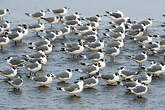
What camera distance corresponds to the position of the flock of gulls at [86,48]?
64.1 ft

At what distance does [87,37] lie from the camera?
2505 centimetres

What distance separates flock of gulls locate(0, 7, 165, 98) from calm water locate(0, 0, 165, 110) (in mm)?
258

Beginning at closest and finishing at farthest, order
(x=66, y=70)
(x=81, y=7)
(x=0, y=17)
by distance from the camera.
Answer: (x=66, y=70) → (x=0, y=17) → (x=81, y=7)

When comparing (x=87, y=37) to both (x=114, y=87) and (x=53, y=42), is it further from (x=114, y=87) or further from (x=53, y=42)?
(x=114, y=87)

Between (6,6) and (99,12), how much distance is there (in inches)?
191

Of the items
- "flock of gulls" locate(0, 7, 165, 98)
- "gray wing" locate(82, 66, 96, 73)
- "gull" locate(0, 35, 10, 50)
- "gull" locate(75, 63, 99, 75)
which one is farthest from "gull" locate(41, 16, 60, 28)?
"gray wing" locate(82, 66, 96, 73)

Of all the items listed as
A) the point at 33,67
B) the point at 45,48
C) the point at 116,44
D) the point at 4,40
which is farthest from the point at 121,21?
the point at 33,67

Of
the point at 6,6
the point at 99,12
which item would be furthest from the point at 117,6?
the point at 6,6

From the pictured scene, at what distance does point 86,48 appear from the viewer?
24.4m

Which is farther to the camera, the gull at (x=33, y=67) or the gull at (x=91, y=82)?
the gull at (x=33, y=67)

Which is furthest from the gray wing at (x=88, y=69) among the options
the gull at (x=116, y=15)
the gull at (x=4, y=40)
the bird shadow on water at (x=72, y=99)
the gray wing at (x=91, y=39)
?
the gull at (x=116, y=15)

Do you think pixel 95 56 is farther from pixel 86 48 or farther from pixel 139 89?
pixel 139 89

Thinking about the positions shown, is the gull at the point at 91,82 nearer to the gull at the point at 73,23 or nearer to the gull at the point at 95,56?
the gull at the point at 95,56

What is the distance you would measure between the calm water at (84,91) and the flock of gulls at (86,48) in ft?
0.85
